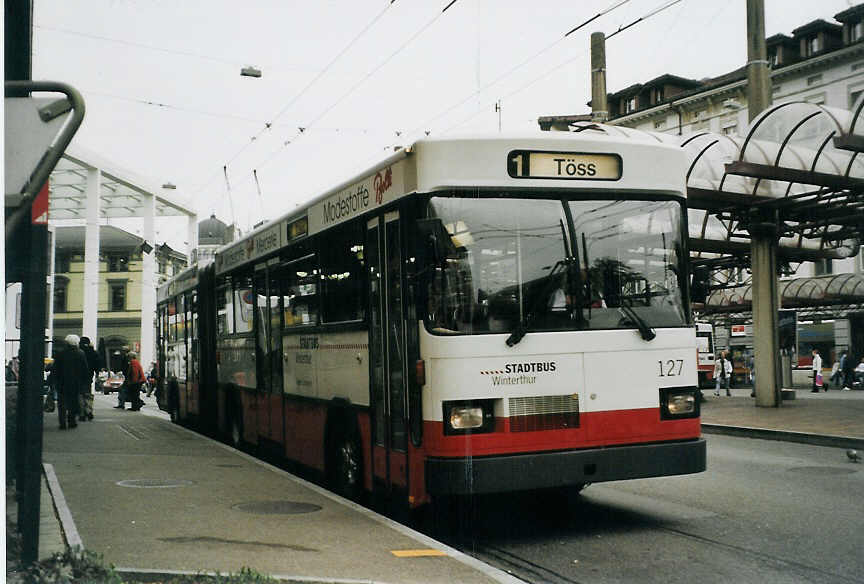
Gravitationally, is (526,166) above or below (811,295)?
below

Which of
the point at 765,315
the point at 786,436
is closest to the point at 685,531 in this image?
the point at 786,436

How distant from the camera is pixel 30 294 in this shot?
18.5 feet

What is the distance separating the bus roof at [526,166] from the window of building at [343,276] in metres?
0.44

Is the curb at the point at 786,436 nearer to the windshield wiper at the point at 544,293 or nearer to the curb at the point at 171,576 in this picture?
the windshield wiper at the point at 544,293

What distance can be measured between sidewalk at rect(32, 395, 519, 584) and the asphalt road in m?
0.85

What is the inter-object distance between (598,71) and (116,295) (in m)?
16.8

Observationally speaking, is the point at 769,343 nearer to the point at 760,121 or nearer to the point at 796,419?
the point at 796,419

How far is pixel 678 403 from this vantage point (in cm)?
Result: 799

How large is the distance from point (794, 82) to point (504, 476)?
34128 millimetres

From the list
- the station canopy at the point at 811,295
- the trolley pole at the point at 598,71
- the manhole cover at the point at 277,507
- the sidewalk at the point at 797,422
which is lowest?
the sidewalk at the point at 797,422

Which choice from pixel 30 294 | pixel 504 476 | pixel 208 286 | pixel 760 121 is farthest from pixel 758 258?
pixel 30 294

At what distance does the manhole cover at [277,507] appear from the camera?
823cm

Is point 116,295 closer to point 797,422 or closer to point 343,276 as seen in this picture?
point 343,276

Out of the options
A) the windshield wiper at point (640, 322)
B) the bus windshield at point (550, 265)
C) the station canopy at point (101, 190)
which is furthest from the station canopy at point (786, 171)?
the station canopy at point (101, 190)
